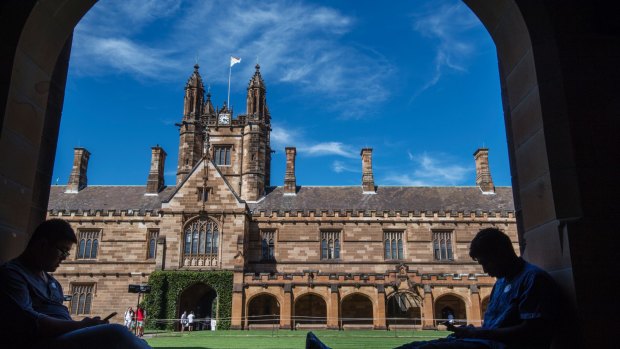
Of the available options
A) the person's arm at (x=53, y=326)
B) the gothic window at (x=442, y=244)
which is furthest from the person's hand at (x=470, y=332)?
the gothic window at (x=442, y=244)

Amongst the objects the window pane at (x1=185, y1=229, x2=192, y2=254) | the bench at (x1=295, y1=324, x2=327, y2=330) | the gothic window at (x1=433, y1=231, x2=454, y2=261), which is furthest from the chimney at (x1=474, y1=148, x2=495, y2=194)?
the window pane at (x1=185, y1=229, x2=192, y2=254)

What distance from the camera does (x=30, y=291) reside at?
2463 mm

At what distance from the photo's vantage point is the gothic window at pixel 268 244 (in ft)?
98.3

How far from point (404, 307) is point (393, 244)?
4706 mm

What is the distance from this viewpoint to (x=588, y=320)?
2412mm

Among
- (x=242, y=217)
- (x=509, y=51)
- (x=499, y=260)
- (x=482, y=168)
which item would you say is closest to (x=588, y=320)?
(x=499, y=260)

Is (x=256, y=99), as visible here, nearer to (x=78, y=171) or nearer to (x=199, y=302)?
(x=78, y=171)

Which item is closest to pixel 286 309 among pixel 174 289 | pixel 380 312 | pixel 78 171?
pixel 380 312

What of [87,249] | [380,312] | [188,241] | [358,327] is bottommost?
[358,327]

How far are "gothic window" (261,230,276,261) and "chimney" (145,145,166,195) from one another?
8.99m

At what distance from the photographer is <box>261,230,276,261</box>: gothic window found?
30.0 metres

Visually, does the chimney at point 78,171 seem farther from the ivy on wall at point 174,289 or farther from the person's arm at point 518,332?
the person's arm at point 518,332

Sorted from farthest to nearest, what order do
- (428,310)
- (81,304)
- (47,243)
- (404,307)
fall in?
(81,304) < (404,307) < (428,310) < (47,243)

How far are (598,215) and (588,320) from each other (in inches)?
21.0
